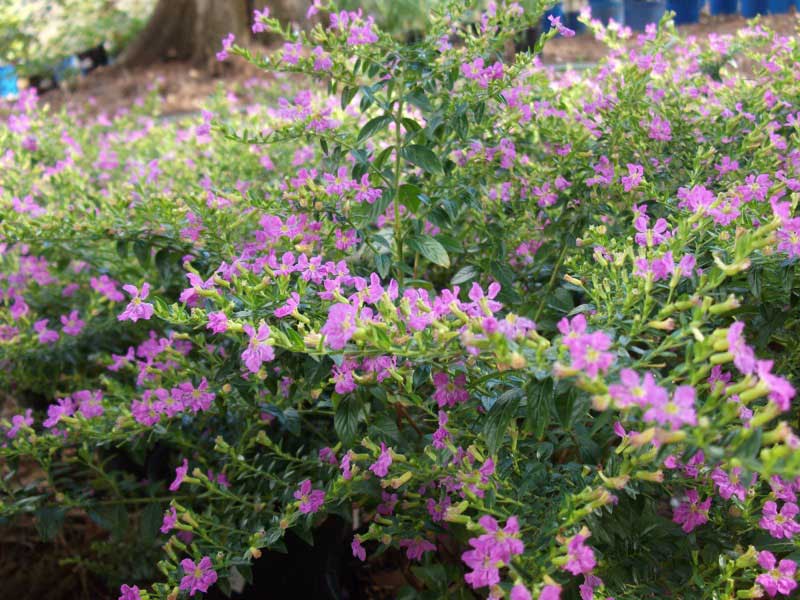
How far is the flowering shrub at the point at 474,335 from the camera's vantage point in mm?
1012

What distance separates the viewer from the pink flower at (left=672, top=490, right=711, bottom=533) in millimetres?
1281

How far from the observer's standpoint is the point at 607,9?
23.0ft

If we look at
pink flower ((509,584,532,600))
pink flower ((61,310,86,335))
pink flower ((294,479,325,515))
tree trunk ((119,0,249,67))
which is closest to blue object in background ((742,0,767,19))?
tree trunk ((119,0,249,67))

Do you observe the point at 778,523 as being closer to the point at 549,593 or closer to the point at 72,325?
the point at 549,593

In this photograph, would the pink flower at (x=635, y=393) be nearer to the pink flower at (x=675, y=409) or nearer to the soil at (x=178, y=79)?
the pink flower at (x=675, y=409)

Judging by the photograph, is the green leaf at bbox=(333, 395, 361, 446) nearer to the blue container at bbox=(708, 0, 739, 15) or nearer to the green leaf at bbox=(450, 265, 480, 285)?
the green leaf at bbox=(450, 265, 480, 285)

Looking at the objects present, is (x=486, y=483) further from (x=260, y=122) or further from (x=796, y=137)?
(x=260, y=122)

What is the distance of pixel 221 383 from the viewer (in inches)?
60.2

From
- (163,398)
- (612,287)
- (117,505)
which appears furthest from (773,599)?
(117,505)

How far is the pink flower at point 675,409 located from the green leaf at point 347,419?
58 cm

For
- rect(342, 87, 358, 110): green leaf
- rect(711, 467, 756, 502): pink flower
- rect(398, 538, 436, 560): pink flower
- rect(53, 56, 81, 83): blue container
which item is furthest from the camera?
rect(53, 56, 81, 83): blue container

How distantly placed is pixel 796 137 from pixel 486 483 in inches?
44.0

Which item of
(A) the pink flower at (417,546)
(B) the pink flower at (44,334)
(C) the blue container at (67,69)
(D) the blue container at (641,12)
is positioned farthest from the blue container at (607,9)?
(A) the pink flower at (417,546)

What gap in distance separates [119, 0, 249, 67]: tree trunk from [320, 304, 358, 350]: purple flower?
7.03 metres
